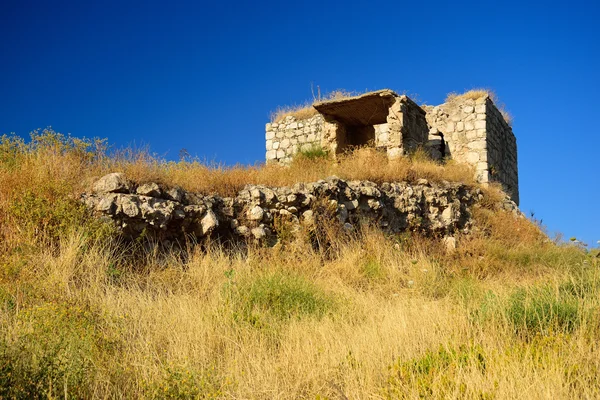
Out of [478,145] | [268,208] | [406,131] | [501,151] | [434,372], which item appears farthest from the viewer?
[501,151]

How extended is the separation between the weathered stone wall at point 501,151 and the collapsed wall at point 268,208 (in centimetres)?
402

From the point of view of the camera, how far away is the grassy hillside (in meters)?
3.07

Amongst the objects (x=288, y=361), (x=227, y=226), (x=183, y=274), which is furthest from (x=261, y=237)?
(x=288, y=361)

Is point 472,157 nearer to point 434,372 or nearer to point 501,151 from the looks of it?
point 501,151

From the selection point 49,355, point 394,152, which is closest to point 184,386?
point 49,355

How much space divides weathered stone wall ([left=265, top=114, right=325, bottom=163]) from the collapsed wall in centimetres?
569

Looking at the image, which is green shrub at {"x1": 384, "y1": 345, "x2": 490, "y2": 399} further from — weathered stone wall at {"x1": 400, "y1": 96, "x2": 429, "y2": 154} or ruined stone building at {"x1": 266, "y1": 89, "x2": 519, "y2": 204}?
weathered stone wall at {"x1": 400, "y1": 96, "x2": 429, "y2": 154}

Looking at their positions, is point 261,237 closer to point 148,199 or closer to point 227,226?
point 227,226

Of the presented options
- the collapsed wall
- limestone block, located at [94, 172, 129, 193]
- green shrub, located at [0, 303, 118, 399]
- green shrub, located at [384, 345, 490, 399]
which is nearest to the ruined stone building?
the collapsed wall

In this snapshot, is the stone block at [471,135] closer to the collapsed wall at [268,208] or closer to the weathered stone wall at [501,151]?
the weathered stone wall at [501,151]

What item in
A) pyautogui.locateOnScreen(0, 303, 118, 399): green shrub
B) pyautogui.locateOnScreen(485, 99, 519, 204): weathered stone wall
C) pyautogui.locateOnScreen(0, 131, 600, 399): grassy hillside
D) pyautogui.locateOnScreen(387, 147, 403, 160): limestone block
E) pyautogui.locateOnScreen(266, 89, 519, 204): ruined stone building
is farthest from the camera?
pyautogui.locateOnScreen(485, 99, 519, 204): weathered stone wall

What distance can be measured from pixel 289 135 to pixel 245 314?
11.7m

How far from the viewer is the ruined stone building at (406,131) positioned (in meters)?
12.3

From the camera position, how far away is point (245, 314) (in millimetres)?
4602
